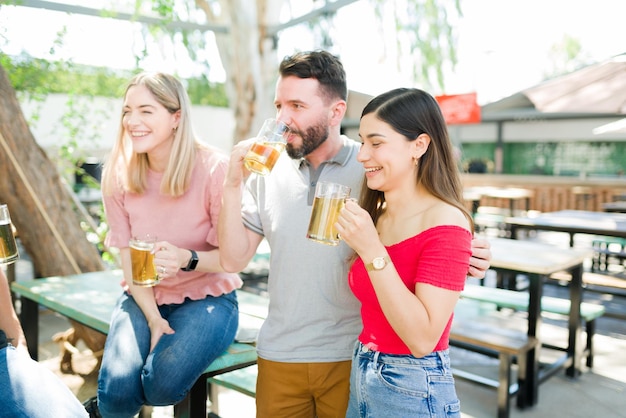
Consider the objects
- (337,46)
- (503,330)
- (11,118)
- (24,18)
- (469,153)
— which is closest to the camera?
(503,330)

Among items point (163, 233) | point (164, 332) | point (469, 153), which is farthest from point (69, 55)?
point (469, 153)

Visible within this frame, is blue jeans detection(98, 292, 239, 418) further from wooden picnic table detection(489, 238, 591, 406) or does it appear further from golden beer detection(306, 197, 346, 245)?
wooden picnic table detection(489, 238, 591, 406)

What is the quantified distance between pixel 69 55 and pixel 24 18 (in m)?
0.55

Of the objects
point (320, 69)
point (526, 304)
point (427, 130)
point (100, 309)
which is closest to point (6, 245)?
point (100, 309)

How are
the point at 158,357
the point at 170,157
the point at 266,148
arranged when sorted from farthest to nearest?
the point at 170,157
the point at 158,357
the point at 266,148

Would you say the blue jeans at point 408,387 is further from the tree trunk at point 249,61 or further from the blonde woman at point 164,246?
the tree trunk at point 249,61

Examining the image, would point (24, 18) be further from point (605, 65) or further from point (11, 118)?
point (605, 65)

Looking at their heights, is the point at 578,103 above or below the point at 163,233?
above

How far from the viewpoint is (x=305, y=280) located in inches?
75.1

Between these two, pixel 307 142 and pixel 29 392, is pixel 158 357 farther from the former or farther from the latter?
pixel 307 142

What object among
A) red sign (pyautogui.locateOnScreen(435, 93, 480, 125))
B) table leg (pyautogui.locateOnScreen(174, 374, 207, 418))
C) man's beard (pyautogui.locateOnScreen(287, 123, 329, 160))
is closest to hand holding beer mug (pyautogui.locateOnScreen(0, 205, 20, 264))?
table leg (pyautogui.locateOnScreen(174, 374, 207, 418))

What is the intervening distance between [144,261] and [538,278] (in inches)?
105

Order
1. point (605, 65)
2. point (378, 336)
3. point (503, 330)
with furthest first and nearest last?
point (605, 65)
point (503, 330)
point (378, 336)

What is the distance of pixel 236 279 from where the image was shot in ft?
7.68
